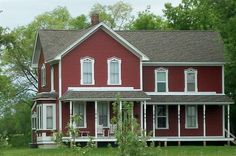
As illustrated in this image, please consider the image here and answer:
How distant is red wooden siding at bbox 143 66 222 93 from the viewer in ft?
190

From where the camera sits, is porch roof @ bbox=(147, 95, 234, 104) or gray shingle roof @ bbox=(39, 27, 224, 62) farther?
gray shingle roof @ bbox=(39, 27, 224, 62)

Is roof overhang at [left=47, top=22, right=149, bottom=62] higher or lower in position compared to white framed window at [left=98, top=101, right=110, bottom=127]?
higher

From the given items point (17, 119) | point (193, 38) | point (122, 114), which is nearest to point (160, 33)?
point (193, 38)

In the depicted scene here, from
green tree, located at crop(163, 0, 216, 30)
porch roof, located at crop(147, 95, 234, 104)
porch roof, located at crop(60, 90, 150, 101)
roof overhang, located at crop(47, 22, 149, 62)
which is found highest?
green tree, located at crop(163, 0, 216, 30)

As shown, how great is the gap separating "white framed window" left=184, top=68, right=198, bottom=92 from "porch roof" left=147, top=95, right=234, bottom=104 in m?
0.88

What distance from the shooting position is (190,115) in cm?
5822

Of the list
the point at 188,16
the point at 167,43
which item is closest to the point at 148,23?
the point at 188,16

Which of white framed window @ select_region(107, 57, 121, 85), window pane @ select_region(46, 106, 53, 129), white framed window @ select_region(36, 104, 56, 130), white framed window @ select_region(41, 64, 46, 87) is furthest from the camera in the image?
white framed window @ select_region(41, 64, 46, 87)

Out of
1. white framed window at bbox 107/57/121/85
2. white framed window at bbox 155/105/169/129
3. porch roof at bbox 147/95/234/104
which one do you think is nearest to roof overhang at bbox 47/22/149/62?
white framed window at bbox 107/57/121/85

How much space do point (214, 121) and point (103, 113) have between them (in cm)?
861

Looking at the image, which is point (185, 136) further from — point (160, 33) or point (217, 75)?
point (160, 33)

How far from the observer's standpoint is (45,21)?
90250 mm

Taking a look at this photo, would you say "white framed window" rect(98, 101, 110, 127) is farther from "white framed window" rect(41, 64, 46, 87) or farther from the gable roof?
"white framed window" rect(41, 64, 46, 87)

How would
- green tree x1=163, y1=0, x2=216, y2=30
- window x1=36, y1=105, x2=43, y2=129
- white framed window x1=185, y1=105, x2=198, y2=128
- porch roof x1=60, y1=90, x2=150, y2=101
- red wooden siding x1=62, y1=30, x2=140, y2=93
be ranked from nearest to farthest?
porch roof x1=60, y1=90, x2=150, y2=101, red wooden siding x1=62, y1=30, x2=140, y2=93, window x1=36, y1=105, x2=43, y2=129, white framed window x1=185, y1=105, x2=198, y2=128, green tree x1=163, y1=0, x2=216, y2=30
